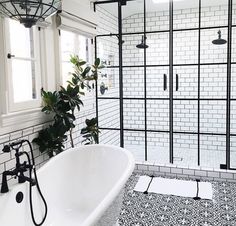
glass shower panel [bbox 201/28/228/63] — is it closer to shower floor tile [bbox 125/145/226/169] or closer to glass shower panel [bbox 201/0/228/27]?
glass shower panel [bbox 201/0/228/27]

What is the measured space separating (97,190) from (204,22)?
2.53 metres

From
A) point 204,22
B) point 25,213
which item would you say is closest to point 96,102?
point 204,22

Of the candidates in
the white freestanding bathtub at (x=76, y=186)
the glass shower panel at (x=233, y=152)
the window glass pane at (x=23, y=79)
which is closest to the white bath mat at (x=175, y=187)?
the glass shower panel at (x=233, y=152)

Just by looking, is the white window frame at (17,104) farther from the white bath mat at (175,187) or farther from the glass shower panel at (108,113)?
the white bath mat at (175,187)

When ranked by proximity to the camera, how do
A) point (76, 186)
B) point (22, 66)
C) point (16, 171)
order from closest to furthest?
1. point (16, 171)
2. point (22, 66)
3. point (76, 186)

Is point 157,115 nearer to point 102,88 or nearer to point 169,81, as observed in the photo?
point 169,81

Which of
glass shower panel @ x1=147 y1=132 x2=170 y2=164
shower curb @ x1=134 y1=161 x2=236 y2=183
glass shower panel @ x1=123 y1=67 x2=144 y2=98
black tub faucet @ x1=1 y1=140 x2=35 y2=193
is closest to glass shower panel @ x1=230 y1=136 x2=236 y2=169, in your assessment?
shower curb @ x1=134 y1=161 x2=236 y2=183

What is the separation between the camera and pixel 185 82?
373 cm

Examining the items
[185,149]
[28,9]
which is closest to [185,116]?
[185,149]

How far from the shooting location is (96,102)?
400cm

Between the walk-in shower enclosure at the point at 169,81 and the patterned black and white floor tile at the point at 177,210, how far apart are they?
757 mm

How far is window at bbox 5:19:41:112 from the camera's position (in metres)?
2.36

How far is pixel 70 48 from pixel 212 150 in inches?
90.6

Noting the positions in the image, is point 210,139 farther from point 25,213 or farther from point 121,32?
point 25,213
